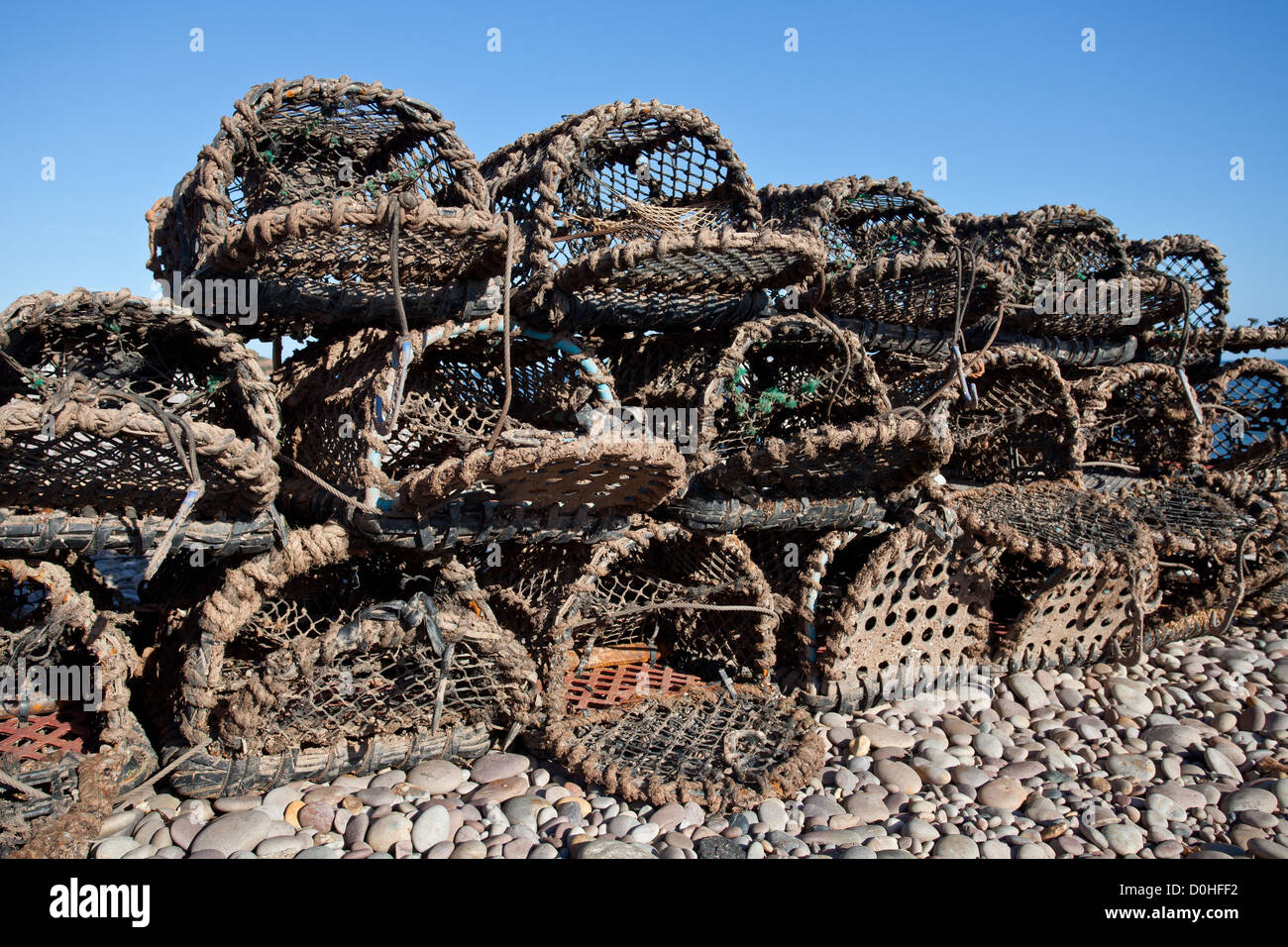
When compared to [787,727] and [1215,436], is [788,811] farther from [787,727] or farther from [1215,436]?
[1215,436]

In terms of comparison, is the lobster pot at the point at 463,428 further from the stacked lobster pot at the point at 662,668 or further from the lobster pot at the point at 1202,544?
the lobster pot at the point at 1202,544

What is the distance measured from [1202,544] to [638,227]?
9.61 ft

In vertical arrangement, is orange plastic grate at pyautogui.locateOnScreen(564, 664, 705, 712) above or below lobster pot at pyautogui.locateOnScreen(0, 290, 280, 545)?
below

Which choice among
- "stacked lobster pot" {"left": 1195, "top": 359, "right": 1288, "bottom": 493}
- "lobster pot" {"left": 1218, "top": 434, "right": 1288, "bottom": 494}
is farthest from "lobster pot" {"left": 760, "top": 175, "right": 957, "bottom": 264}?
"lobster pot" {"left": 1218, "top": 434, "right": 1288, "bottom": 494}

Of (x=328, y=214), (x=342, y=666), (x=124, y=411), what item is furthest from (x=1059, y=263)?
(x=124, y=411)

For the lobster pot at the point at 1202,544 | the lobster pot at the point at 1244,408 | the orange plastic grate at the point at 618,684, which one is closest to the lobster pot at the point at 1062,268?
the lobster pot at the point at 1244,408

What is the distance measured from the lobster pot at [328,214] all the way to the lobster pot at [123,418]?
241mm

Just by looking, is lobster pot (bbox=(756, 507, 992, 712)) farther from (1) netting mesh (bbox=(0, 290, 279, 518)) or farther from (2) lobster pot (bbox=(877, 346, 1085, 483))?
(1) netting mesh (bbox=(0, 290, 279, 518))

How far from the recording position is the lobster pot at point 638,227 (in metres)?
2.81

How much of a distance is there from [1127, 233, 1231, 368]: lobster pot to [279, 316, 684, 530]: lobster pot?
3642 millimetres

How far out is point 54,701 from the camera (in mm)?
2943

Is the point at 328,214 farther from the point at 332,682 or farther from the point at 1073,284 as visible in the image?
the point at 1073,284

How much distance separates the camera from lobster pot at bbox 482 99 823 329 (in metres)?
2.81
